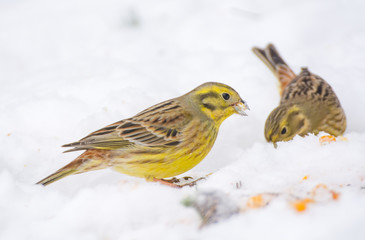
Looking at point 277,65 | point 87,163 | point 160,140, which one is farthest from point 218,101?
point 277,65

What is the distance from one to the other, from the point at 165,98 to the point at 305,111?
1392 mm

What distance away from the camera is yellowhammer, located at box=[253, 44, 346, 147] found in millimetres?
4926

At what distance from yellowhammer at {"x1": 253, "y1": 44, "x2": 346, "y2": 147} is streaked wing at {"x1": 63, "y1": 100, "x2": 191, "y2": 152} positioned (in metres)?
1.00

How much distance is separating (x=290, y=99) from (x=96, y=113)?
1.93m

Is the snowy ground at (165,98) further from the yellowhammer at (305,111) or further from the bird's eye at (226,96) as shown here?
the bird's eye at (226,96)

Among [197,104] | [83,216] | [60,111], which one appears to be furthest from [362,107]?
[83,216]

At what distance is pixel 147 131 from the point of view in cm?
419

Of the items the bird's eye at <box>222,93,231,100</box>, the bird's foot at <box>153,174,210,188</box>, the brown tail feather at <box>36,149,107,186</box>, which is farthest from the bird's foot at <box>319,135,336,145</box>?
the brown tail feather at <box>36,149,107,186</box>

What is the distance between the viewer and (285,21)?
24.4ft

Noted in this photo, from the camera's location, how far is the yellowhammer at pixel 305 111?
4926 millimetres

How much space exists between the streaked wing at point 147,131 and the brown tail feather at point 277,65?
219 centimetres

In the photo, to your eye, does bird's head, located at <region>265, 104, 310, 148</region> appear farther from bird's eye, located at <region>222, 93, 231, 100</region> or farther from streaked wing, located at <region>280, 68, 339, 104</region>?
bird's eye, located at <region>222, 93, 231, 100</region>

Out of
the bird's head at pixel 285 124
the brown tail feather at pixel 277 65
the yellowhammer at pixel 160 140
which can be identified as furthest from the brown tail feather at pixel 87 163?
the brown tail feather at pixel 277 65

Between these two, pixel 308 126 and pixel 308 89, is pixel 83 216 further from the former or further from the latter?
pixel 308 89
